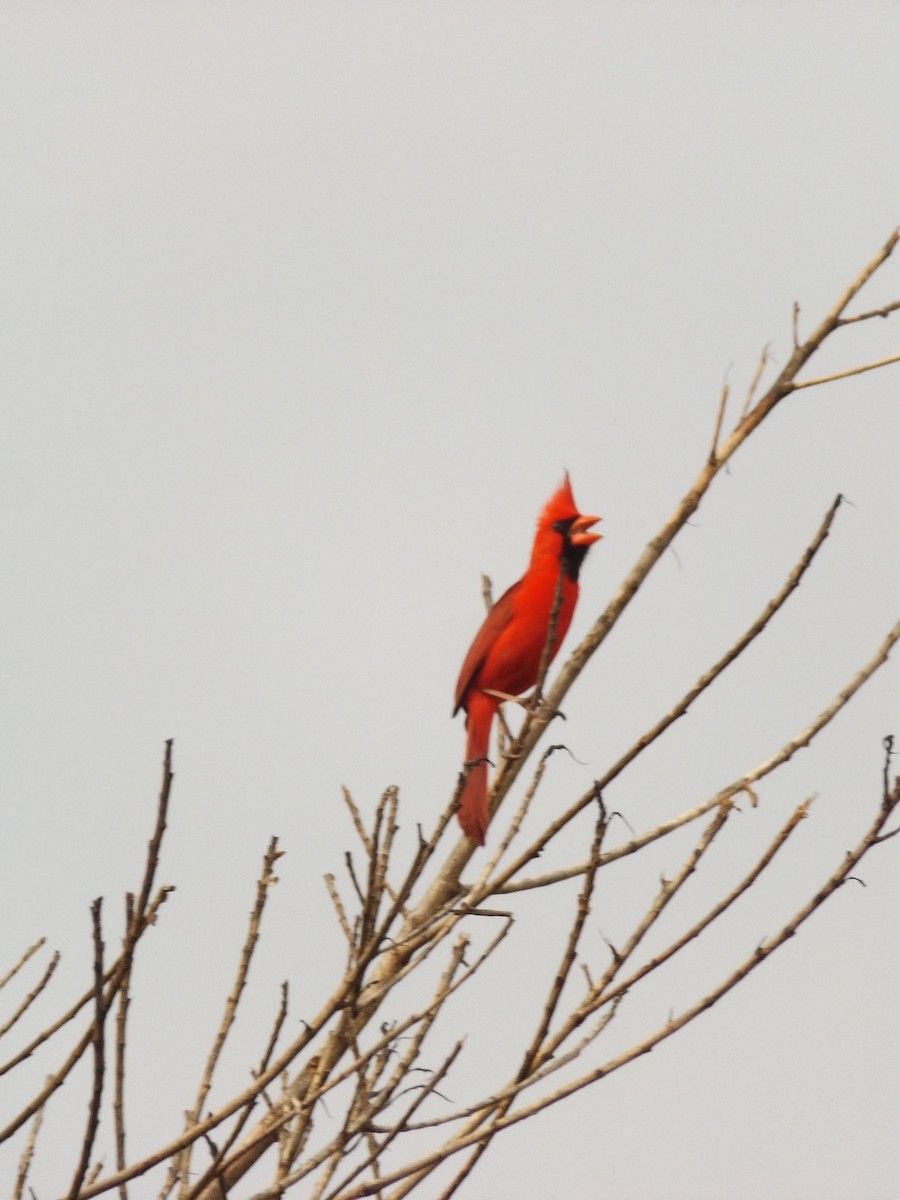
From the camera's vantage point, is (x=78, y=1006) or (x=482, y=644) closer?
(x=78, y=1006)

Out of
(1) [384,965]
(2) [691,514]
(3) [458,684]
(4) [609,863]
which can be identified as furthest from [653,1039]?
(3) [458,684]

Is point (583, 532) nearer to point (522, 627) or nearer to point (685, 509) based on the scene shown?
point (522, 627)

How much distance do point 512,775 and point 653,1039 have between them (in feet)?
2.69

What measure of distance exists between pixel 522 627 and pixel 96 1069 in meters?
3.34

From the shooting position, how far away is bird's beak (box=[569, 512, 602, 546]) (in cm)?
533

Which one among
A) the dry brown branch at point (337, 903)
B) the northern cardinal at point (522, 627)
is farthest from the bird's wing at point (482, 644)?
the dry brown branch at point (337, 903)

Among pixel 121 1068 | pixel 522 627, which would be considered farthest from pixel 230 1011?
pixel 522 627

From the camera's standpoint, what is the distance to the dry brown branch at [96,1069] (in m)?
1.84

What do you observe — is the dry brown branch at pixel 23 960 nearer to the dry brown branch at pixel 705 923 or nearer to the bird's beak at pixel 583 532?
the dry brown branch at pixel 705 923

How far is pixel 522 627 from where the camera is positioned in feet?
16.7

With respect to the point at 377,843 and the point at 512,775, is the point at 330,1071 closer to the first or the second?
the point at 377,843

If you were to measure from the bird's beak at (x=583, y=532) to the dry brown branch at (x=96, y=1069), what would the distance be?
3.61m

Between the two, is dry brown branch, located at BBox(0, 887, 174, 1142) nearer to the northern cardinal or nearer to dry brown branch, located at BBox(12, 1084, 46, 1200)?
dry brown branch, located at BBox(12, 1084, 46, 1200)

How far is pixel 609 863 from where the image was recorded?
2.57 m
